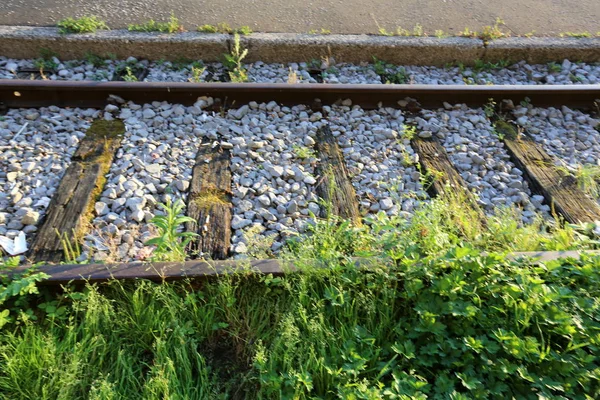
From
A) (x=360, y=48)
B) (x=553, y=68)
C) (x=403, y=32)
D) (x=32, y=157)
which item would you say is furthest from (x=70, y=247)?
(x=553, y=68)

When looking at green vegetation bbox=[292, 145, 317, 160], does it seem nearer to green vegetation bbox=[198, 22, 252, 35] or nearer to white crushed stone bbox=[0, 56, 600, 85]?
white crushed stone bbox=[0, 56, 600, 85]

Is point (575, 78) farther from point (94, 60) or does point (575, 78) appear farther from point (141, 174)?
point (94, 60)

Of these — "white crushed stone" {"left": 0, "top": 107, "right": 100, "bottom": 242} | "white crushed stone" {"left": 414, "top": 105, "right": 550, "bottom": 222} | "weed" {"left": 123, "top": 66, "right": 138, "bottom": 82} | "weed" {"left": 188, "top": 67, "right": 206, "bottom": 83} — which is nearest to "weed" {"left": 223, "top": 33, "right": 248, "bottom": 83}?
"weed" {"left": 188, "top": 67, "right": 206, "bottom": 83}

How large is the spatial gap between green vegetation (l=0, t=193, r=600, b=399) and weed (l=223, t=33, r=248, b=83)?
7.48 feet

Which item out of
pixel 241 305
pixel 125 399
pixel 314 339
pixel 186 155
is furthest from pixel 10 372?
pixel 186 155

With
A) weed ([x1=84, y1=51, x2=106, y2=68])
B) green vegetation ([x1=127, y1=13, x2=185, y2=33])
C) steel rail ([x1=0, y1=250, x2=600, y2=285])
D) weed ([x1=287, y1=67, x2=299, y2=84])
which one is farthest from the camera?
green vegetation ([x1=127, y1=13, x2=185, y2=33])

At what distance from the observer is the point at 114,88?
428 cm

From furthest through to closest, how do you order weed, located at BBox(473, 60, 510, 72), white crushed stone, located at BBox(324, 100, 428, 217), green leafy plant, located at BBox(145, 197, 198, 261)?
weed, located at BBox(473, 60, 510, 72), white crushed stone, located at BBox(324, 100, 428, 217), green leafy plant, located at BBox(145, 197, 198, 261)

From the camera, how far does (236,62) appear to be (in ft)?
15.9

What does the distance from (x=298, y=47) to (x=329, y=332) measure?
11.2ft

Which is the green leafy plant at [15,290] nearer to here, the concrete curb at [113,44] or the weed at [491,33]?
the concrete curb at [113,44]

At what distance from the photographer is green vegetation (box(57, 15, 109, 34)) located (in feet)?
16.1

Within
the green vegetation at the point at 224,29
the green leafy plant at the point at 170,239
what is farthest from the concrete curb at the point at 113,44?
the green leafy plant at the point at 170,239

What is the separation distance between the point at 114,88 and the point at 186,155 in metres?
1.04
